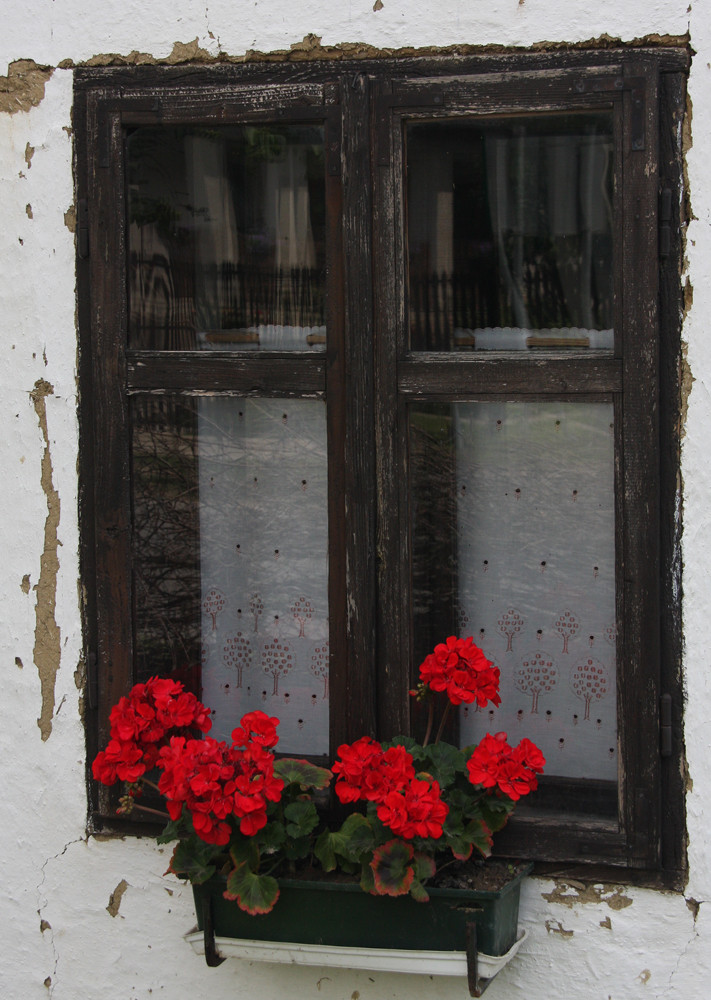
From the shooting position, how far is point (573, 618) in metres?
2.01

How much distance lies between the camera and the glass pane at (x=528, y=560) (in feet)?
6.54

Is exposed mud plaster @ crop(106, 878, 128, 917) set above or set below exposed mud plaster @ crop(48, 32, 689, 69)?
below

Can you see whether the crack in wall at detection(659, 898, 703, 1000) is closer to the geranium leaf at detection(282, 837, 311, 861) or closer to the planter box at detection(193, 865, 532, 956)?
the planter box at detection(193, 865, 532, 956)

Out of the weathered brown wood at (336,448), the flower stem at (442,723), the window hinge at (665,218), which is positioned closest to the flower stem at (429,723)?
the flower stem at (442,723)

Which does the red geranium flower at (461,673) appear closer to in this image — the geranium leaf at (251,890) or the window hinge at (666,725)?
the window hinge at (666,725)

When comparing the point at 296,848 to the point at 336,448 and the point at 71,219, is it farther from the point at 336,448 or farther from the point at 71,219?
the point at 71,219

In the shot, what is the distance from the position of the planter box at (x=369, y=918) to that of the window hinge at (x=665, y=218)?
1188 mm

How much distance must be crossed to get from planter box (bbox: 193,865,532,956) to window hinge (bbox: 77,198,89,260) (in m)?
1.28

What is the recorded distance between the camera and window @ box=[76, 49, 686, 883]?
190 cm

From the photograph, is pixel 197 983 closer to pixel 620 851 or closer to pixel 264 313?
pixel 620 851

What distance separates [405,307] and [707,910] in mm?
1279

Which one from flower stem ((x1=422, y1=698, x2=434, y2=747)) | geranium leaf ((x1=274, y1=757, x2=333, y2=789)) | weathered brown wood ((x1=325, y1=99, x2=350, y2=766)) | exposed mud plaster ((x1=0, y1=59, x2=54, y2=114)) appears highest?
exposed mud plaster ((x1=0, y1=59, x2=54, y2=114))

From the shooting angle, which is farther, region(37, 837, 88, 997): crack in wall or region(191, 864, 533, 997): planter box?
region(37, 837, 88, 997): crack in wall

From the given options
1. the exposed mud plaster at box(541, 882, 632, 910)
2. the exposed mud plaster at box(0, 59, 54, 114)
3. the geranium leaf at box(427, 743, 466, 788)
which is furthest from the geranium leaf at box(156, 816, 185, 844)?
the exposed mud plaster at box(0, 59, 54, 114)
